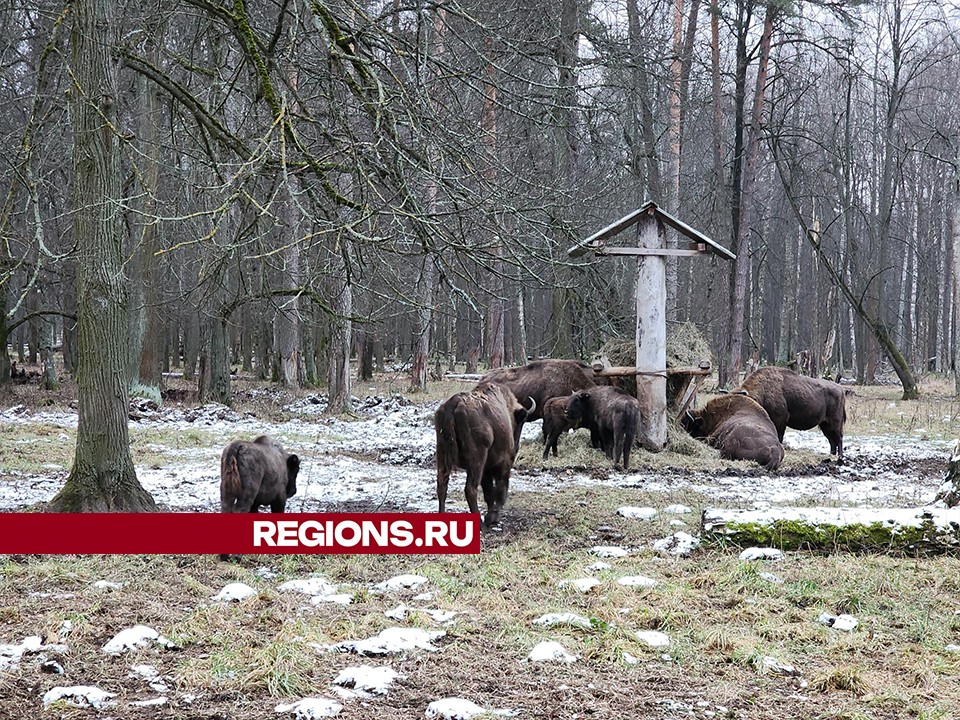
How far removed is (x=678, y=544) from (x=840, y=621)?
2137 mm

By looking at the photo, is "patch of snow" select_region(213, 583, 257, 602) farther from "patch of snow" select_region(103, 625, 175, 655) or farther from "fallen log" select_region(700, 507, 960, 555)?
"fallen log" select_region(700, 507, 960, 555)

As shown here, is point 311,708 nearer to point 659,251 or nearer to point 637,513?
point 637,513

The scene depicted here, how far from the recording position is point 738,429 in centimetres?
1420

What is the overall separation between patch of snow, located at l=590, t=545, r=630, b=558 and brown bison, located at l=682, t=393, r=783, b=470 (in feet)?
20.1

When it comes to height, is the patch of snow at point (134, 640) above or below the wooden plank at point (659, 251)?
below

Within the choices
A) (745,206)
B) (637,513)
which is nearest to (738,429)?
(637,513)

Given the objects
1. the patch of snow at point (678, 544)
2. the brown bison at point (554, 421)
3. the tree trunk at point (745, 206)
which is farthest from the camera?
the tree trunk at point (745, 206)

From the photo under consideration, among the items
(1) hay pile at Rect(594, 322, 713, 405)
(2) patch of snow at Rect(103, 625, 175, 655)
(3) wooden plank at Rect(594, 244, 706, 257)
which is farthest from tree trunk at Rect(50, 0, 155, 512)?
(1) hay pile at Rect(594, 322, 713, 405)

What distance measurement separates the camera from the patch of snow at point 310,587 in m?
6.23

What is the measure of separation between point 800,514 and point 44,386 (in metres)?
21.5

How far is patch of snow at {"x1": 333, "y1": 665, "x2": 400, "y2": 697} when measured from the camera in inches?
173

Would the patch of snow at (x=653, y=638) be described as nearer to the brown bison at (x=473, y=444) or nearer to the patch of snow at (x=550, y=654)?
the patch of snow at (x=550, y=654)

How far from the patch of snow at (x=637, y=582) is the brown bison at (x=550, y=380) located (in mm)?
8663

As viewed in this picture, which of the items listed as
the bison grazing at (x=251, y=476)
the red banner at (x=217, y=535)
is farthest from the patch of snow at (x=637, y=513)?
the bison grazing at (x=251, y=476)
